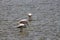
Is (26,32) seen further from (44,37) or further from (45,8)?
(45,8)

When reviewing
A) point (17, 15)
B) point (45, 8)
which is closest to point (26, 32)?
point (17, 15)

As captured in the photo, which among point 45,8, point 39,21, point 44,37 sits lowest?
point 44,37

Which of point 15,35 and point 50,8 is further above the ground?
point 50,8

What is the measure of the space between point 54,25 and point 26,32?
426 mm

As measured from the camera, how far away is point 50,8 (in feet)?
8.58

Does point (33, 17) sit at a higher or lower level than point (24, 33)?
higher

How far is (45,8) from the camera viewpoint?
262 cm

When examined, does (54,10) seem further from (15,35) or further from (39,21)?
(15,35)

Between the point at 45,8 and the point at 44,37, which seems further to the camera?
the point at 45,8

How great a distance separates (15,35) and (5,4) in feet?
1.75

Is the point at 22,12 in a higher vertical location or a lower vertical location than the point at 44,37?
higher

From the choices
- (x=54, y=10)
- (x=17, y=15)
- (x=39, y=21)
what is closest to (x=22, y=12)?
(x=17, y=15)

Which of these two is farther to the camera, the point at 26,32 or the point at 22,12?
the point at 22,12

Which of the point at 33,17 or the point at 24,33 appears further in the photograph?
the point at 33,17
